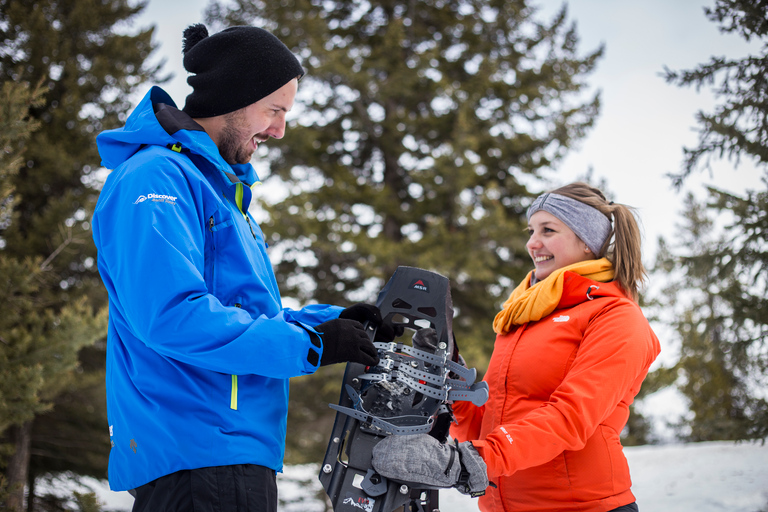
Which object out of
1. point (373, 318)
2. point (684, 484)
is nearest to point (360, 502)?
point (373, 318)

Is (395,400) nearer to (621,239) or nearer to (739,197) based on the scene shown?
(621,239)

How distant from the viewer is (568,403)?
6.59 feet

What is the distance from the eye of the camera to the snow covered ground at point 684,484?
6066mm

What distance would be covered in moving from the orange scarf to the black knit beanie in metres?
1.44

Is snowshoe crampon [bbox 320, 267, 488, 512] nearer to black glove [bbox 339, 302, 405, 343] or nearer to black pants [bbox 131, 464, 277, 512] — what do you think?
black glove [bbox 339, 302, 405, 343]

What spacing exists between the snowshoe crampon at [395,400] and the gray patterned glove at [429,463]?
2.1 inches

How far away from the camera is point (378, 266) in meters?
8.24

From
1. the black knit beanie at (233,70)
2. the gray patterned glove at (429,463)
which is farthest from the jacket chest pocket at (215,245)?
the gray patterned glove at (429,463)

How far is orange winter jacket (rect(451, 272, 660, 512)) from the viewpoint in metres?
1.98

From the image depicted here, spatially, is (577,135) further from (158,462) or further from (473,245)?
(158,462)

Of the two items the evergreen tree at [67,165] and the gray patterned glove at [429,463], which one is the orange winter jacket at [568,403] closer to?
the gray patterned glove at [429,463]

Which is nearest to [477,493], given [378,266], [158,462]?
[158,462]

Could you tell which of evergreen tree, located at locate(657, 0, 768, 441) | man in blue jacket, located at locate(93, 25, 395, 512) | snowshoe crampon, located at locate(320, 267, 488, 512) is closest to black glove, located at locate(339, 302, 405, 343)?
snowshoe crampon, located at locate(320, 267, 488, 512)

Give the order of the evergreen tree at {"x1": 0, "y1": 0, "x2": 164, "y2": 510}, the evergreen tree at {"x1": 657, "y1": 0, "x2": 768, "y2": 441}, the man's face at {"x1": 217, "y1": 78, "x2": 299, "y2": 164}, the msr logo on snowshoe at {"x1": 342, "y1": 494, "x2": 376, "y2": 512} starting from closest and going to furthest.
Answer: the msr logo on snowshoe at {"x1": 342, "y1": 494, "x2": 376, "y2": 512} → the man's face at {"x1": 217, "y1": 78, "x2": 299, "y2": 164} → the evergreen tree at {"x1": 657, "y1": 0, "x2": 768, "y2": 441} → the evergreen tree at {"x1": 0, "y1": 0, "x2": 164, "y2": 510}
